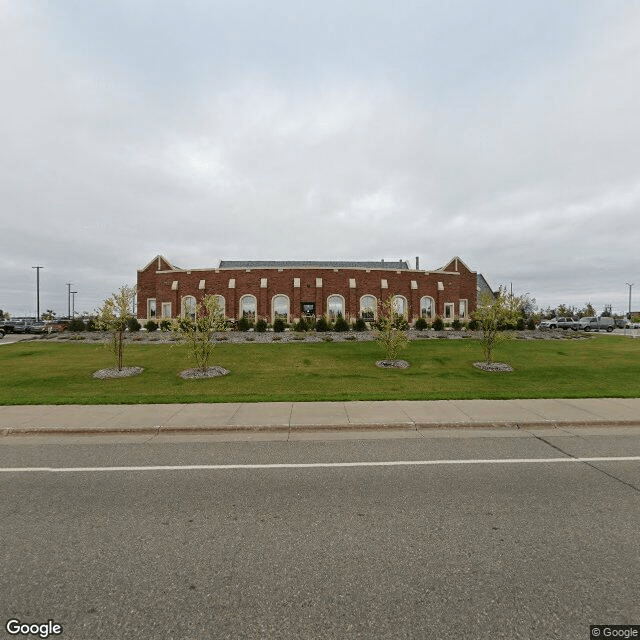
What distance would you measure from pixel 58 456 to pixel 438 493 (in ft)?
21.4

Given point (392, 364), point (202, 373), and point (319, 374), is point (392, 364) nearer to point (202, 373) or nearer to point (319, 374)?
point (319, 374)

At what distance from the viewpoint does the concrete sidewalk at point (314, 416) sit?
7.79 metres

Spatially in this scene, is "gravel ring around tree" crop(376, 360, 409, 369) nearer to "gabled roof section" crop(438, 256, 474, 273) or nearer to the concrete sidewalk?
the concrete sidewalk

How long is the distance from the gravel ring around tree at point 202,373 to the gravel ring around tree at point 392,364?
7134 millimetres

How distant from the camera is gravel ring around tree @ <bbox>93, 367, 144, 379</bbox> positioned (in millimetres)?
14500

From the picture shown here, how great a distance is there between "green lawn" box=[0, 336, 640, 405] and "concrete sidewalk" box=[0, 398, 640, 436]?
68 centimetres

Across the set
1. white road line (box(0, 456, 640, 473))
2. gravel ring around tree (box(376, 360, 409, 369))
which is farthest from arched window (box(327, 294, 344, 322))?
white road line (box(0, 456, 640, 473))

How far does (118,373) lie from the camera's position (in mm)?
14812

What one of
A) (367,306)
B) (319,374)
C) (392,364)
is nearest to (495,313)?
(392,364)

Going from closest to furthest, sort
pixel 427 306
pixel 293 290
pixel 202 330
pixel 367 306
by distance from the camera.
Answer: pixel 202 330, pixel 293 290, pixel 367 306, pixel 427 306

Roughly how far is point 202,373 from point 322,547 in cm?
1217

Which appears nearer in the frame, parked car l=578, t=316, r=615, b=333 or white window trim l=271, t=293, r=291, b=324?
white window trim l=271, t=293, r=291, b=324

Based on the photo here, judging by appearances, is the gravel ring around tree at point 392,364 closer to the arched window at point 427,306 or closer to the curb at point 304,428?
the curb at point 304,428

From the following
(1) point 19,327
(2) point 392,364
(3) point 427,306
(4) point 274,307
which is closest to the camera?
(2) point 392,364
